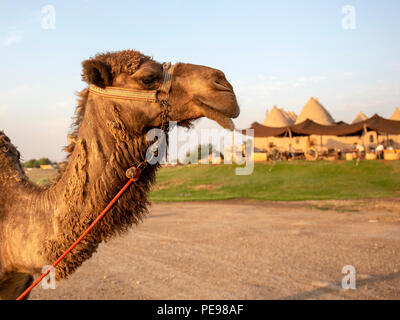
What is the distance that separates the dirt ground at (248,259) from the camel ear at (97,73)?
4.81 meters

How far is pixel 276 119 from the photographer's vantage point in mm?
49781

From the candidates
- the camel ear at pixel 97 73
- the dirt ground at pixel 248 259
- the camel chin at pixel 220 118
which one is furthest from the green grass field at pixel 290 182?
the camel ear at pixel 97 73

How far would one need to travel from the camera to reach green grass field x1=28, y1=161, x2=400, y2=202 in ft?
63.9

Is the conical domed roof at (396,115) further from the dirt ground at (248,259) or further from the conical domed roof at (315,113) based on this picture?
the dirt ground at (248,259)

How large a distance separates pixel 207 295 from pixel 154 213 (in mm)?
9538

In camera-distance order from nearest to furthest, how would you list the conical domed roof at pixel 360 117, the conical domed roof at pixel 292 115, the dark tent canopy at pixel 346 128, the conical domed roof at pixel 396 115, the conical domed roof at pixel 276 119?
the dark tent canopy at pixel 346 128, the conical domed roof at pixel 396 115, the conical domed roof at pixel 276 119, the conical domed roof at pixel 360 117, the conical domed roof at pixel 292 115

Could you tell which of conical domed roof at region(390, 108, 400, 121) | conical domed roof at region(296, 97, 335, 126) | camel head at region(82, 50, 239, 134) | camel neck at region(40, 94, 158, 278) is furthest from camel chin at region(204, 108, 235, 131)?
conical domed roof at region(390, 108, 400, 121)

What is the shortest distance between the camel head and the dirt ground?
466 centimetres

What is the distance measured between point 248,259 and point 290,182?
1525cm

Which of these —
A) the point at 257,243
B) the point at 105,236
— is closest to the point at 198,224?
the point at 257,243

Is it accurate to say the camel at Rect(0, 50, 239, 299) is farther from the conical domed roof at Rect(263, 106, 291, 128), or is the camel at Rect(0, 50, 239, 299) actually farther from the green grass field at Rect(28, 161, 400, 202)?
the conical domed roof at Rect(263, 106, 291, 128)

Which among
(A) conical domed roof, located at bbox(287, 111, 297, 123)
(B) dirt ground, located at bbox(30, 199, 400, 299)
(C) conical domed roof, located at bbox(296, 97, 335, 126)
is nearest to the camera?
(B) dirt ground, located at bbox(30, 199, 400, 299)

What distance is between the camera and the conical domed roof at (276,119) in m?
49.4

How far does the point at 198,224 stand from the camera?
12695 millimetres
